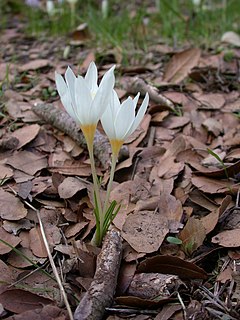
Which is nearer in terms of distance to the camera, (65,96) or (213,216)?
(65,96)

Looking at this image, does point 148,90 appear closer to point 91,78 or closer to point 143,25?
point 91,78

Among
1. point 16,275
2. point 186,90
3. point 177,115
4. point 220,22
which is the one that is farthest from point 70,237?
point 220,22

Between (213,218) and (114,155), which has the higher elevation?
(114,155)

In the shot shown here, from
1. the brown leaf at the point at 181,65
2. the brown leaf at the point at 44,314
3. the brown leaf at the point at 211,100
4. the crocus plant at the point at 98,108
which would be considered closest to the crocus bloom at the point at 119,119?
the crocus plant at the point at 98,108

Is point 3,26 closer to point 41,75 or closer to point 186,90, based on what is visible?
point 41,75

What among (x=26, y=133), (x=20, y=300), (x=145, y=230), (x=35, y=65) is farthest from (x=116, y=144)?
(x=35, y=65)

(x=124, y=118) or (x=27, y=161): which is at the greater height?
(x=124, y=118)
